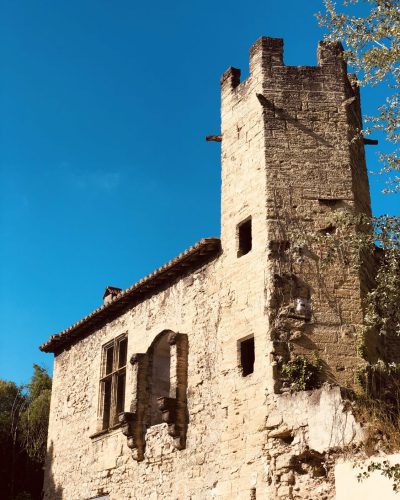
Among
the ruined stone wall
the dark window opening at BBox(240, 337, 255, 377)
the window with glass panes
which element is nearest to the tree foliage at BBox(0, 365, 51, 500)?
the ruined stone wall

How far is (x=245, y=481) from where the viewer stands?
10820 millimetres

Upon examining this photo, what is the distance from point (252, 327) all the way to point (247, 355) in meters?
0.57

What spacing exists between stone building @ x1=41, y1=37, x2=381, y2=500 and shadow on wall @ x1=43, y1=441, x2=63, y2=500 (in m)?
1.10

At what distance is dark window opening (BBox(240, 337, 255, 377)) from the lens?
11797 millimetres

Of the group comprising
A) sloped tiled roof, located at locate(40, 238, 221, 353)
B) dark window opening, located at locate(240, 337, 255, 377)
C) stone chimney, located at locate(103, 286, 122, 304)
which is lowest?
dark window opening, located at locate(240, 337, 255, 377)

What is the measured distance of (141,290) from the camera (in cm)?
1487

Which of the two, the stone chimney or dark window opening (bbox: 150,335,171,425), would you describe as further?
the stone chimney

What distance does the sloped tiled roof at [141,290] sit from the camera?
43.4ft

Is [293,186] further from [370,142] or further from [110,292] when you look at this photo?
[110,292]

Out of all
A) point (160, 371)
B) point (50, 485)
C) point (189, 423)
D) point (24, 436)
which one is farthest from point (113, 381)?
point (24, 436)

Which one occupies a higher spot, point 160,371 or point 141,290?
point 141,290

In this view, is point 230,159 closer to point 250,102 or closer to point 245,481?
point 250,102

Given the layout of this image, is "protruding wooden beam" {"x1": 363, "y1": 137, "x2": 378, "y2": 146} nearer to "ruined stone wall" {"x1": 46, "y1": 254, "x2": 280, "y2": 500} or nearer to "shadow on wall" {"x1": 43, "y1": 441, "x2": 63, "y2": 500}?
"ruined stone wall" {"x1": 46, "y1": 254, "x2": 280, "y2": 500}

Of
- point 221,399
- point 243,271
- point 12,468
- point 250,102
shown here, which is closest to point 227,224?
point 243,271
